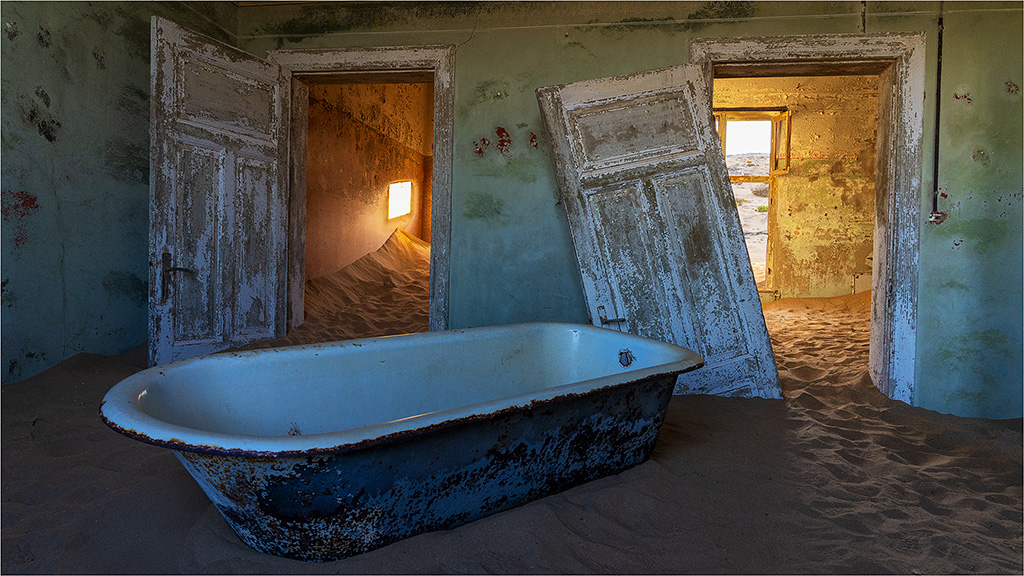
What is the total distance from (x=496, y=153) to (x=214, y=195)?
5.69 ft

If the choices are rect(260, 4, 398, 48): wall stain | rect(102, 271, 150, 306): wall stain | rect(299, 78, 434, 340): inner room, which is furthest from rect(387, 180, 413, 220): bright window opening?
rect(102, 271, 150, 306): wall stain

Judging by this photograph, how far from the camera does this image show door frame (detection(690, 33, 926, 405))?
315 centimetres

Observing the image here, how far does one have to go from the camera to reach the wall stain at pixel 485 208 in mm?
3639

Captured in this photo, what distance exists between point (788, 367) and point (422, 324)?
2.76 metres

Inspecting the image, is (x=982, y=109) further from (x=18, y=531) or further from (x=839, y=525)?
(x=18, y=531)

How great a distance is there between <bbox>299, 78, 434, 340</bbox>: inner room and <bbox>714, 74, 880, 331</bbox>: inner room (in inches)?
147

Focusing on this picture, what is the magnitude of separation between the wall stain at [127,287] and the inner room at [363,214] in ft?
3.42

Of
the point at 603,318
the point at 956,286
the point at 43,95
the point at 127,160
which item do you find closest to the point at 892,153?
the point at 956,286

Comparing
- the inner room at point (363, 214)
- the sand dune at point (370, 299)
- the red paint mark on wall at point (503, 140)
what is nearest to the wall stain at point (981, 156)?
the red paint mark on wall at point (503, 140)

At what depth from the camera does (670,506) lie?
78.0 inches

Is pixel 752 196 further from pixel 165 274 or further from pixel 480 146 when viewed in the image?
pixel 165 274

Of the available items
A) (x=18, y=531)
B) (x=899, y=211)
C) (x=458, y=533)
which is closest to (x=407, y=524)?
(x=458, y=533)

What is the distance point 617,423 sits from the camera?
6.77ft

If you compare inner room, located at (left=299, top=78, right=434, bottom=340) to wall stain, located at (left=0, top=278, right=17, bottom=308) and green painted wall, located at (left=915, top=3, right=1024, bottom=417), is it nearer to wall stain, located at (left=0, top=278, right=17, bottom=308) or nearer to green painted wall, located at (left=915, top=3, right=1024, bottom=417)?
wall stain, located at (left=0, top=278, right=17, bottom=308)
